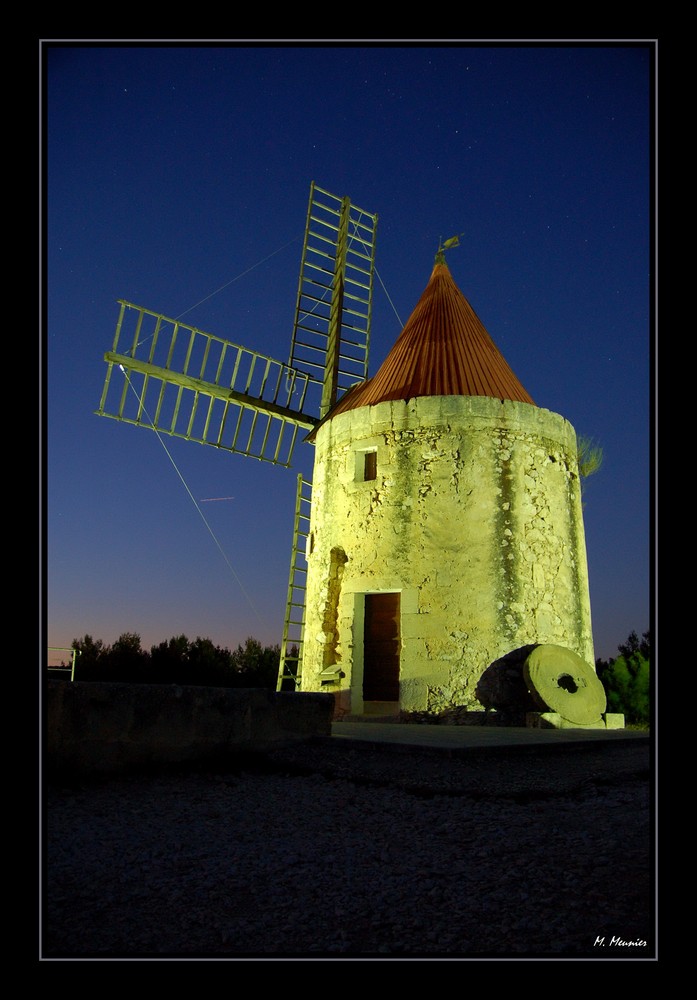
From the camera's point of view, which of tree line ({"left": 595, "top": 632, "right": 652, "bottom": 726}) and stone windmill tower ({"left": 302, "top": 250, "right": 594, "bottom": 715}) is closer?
stone windmill tower ({"left": 302, "top": 250, "right": 594, "bottom": 715})

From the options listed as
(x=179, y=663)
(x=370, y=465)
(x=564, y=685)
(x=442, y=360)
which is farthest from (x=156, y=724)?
(x=179, y=663)

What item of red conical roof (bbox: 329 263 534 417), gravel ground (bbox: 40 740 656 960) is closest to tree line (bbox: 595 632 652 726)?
red conical roof (bbox: 329 263 534 417)

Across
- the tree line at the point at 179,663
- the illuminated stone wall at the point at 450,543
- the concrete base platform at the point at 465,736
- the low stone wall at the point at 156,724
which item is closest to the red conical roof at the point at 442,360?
the illuminated stone wall at the point at 450,543

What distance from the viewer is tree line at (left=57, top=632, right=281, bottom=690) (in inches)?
898

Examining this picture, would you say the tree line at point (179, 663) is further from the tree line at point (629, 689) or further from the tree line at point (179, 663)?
the tree line at point (629, 689)

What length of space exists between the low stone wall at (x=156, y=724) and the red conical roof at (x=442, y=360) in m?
5.95

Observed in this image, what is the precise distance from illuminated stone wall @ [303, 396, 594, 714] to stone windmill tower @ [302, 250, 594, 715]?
0.05 feet

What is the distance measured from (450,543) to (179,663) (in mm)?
15989

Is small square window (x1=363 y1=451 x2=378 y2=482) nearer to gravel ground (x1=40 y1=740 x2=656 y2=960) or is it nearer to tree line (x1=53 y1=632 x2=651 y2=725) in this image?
gravel ground (x1=40 y1=740 x2=656 y2=960)

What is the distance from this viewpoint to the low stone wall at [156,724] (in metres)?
4.68
